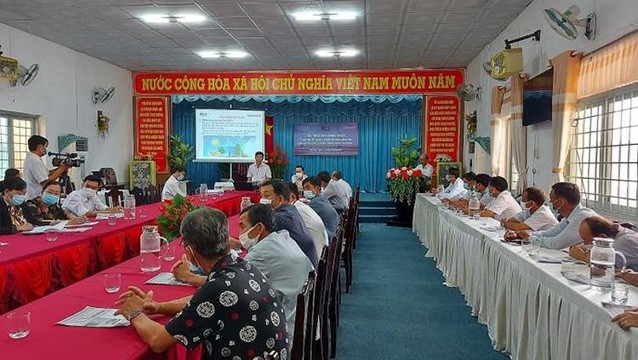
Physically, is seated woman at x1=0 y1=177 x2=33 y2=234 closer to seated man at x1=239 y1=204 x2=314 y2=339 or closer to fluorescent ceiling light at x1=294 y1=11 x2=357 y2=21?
seated man at x1=239 y1=204 x2=314 y2=339

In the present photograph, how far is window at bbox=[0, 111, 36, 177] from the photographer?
23.3 feet

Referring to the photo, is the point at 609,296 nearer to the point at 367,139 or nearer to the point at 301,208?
the point at 301,208

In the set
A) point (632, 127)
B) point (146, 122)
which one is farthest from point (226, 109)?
point (632, 127)

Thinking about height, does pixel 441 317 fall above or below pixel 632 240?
below

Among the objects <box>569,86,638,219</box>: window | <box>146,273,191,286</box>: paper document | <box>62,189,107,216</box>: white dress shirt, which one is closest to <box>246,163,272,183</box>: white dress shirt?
<box>62,189,107,216</box>: white dress shirt

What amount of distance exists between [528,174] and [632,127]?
7.23ft

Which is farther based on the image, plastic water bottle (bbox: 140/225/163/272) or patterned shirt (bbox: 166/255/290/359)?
plastic water bottle (bbox: 140/225/163/272)

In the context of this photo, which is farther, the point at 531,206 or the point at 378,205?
the point at 378,205

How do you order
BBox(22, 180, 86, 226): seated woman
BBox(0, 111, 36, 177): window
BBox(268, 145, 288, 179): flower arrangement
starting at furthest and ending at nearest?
1. BBox(268, 145, 288, 179): flower arrangement
2. BBox(0, 111, 36, 177): window
3. BBox(22, 180, 86, 226): seated woman

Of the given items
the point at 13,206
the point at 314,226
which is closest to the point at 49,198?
the point at 13,206

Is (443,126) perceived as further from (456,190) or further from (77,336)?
(77,336)

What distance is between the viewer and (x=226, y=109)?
440 inches

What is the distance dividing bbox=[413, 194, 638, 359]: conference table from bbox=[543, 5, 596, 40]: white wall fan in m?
1.81

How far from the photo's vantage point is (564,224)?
134 inches
